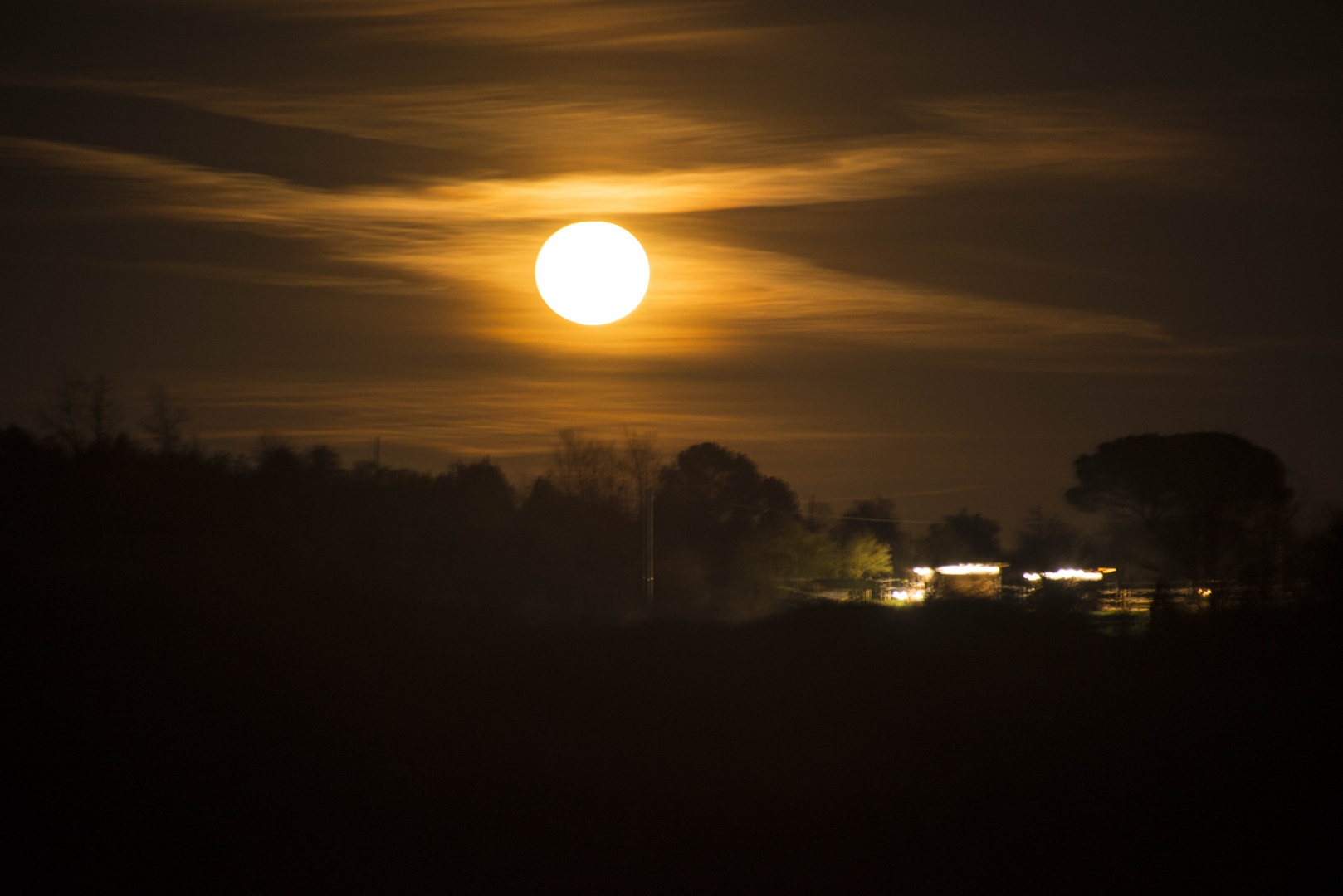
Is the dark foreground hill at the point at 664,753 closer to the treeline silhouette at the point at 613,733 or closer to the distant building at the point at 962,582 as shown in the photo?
the treeline silhouette at the point at 613,733

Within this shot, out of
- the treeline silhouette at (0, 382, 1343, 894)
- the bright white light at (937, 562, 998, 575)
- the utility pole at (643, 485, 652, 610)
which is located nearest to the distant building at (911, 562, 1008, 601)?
the bright white light at (937, 562, 998, 575)

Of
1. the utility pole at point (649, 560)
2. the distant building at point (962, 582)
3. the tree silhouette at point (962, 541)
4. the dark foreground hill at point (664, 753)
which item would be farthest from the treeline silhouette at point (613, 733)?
the tree silhouette at point (962, 541)

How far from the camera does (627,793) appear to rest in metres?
14.0

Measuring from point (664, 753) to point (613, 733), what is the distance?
5.11 feet

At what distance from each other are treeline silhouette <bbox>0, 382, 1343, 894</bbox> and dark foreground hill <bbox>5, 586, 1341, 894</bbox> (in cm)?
7

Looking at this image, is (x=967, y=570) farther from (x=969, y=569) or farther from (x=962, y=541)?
(x=962, y=541)

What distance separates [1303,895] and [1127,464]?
139 feet

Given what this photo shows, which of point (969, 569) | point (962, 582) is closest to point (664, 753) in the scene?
point (962, 582)

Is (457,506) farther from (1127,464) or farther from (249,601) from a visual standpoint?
(1127,464)

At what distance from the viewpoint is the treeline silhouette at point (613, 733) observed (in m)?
11.4

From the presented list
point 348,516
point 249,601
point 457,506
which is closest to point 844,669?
point 249,601

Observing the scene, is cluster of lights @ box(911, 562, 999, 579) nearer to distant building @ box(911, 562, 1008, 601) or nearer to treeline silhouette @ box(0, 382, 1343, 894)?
distant building @ box(911, 562, 1008, 601)

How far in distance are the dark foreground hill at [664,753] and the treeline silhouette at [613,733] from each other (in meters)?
0.07

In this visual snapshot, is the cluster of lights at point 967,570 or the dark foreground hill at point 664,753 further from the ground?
the cluster of lights at point 967,570
